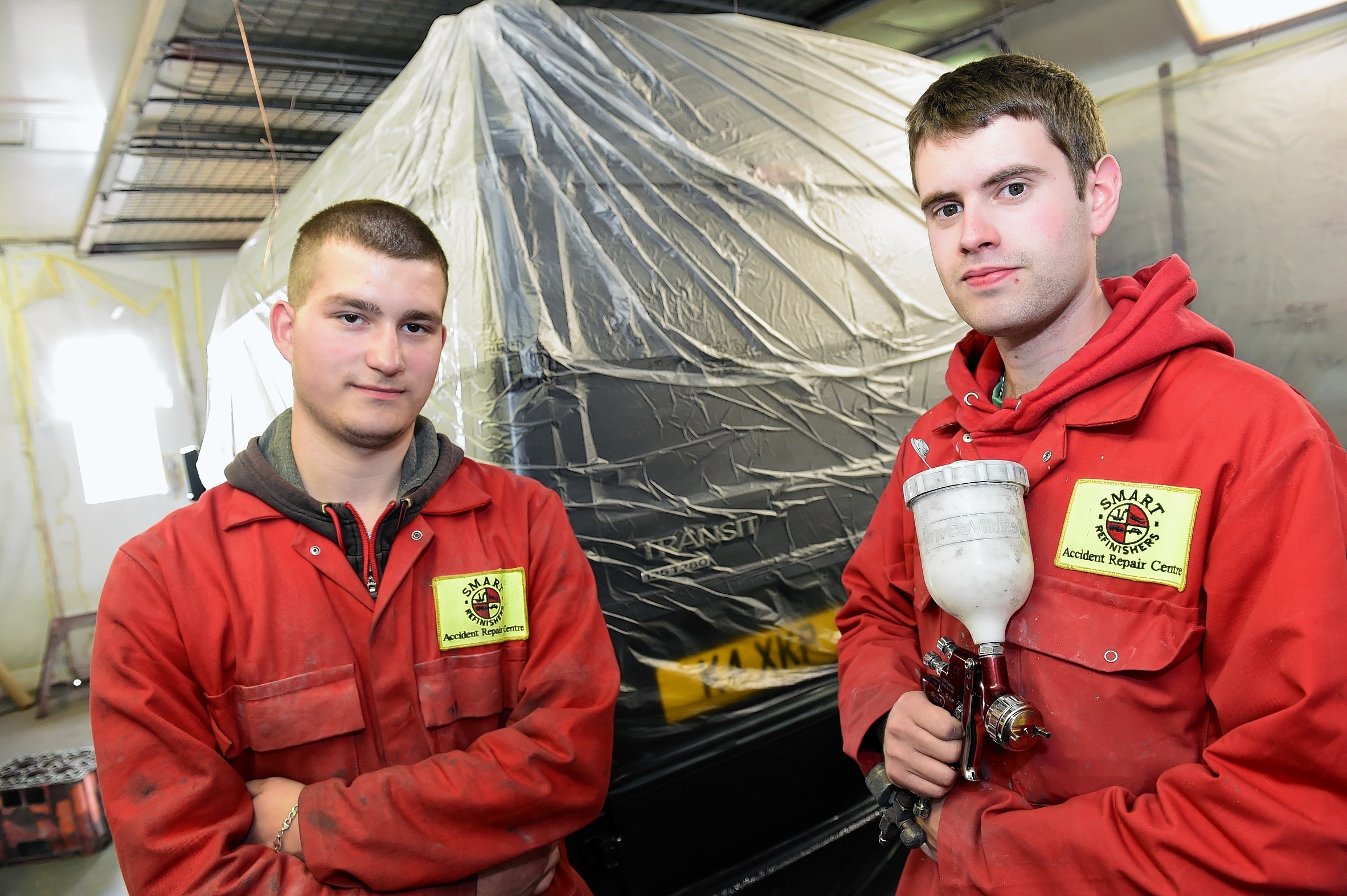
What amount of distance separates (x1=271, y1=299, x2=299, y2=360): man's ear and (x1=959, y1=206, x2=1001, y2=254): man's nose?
1049 mm

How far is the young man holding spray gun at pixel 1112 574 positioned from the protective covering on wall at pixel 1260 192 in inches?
62.5

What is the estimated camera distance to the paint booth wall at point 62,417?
204 inches

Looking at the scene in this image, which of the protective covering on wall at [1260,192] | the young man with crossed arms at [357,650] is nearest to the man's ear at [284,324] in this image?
the young man with crossed arms at [357,650]

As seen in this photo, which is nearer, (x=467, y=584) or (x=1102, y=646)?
(x=1102, y=646)

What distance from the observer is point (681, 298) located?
6.40 feet

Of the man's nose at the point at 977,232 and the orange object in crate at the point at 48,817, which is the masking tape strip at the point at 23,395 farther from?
the man's nose at the point at 977,232

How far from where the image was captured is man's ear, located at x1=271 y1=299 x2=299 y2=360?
53.6 inches

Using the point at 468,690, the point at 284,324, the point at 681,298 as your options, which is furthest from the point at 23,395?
the point at 468,690

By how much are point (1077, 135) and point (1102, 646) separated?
2.16 ft

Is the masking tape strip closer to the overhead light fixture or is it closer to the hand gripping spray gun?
the hand gripping spray gun

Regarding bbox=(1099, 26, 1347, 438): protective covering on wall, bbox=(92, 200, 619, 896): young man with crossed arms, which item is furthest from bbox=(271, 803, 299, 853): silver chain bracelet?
bbox=(1099, 26, 1347, 438): protective covering on wall

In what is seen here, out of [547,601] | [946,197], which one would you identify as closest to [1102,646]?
[946,197]

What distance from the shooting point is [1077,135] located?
108 centimetres

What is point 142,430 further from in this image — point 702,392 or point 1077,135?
point 1077,135
